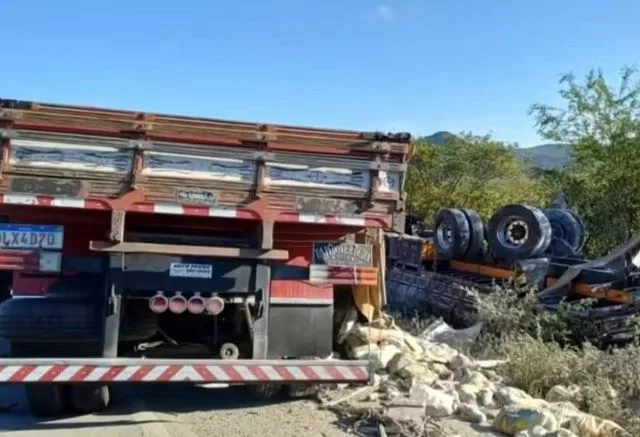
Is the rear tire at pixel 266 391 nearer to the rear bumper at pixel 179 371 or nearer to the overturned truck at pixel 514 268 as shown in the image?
the rear bumper at pixel 179 371

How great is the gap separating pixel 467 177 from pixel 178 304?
2189 centimetres

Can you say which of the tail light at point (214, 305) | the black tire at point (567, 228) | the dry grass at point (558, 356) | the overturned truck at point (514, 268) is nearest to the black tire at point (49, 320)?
the tail light at point (214, 305)

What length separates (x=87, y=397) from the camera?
606 cm

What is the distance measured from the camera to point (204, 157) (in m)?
5.81

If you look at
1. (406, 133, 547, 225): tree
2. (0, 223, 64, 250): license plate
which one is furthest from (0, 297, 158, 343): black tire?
(406, 133, 547, 225): tree

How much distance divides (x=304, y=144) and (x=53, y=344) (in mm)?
2489

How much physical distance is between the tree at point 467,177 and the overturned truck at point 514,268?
35.0 ft

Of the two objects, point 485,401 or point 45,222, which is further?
point 485,401

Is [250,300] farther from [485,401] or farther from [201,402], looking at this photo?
[485,401]

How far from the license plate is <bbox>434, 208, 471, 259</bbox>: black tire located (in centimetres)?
806

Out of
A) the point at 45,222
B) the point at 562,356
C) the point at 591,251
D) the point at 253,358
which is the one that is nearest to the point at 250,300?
the point at 253,358

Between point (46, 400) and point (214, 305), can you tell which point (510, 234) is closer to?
point (214, 305)

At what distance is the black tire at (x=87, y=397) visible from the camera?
6.05 metres

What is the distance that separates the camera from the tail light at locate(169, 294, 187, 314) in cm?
578
